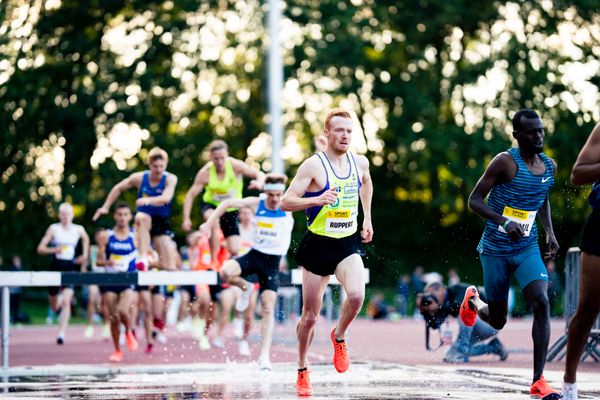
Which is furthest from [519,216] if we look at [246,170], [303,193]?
[246,170]

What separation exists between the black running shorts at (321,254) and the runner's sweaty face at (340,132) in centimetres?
74

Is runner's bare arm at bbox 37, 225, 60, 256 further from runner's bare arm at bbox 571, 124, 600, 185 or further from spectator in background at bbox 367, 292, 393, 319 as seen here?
spectator in background at bbox 367, 292, 393, 319

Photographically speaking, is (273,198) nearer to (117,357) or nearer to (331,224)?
(117,357)

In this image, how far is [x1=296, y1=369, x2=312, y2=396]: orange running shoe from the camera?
34.3 ft

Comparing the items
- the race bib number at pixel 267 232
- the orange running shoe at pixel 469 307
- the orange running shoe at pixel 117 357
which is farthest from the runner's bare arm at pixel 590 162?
the orange running shoe at pixel 117 357

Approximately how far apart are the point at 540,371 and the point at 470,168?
1210 inches

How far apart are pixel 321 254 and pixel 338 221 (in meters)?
0.30

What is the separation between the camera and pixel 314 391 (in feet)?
36.1

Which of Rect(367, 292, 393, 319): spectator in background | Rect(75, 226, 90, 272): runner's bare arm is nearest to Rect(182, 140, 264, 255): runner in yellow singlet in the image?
Rect(75, 226, 90, 272): runner's bare arm

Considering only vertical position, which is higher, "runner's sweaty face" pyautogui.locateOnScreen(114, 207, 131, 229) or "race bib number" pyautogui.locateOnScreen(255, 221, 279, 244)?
"runner's sweaty face" pyautogui.locateOnScreen(114, 207, 131, 229)

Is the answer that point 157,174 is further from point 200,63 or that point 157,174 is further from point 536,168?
point 200,63

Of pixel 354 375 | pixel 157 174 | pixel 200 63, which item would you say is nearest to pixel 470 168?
pixel 200 63

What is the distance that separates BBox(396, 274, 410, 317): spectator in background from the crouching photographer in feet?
76.1

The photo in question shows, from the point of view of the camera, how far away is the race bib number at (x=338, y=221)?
34.2 feet
